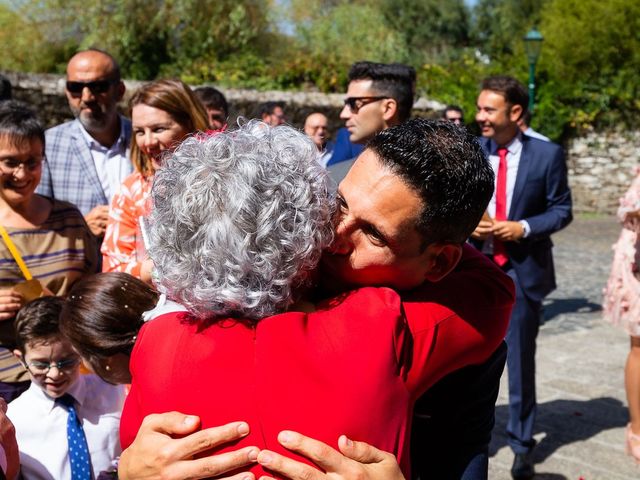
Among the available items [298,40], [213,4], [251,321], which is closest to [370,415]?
[251,321]

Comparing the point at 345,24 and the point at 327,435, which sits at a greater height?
the point at 327,435

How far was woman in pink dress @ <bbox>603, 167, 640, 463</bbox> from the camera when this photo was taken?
16.8 ft

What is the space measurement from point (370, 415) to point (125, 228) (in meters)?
2.13

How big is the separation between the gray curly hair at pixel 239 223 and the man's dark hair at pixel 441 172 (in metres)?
0.17

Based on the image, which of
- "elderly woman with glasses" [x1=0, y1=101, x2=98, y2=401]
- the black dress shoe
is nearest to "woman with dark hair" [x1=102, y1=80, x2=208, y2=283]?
"elderly woman with glasses" [x1=0, y1=101, x2=98, y2=401]

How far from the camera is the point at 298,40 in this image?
96.8 feet

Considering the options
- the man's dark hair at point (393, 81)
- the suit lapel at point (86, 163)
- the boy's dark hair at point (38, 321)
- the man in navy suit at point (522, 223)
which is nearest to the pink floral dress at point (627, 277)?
the man in navy suit at point (522, 223)

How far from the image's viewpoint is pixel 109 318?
254 cm

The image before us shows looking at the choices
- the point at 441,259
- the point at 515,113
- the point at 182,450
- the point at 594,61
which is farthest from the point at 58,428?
the point at 594,61

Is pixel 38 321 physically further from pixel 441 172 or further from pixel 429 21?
pixel 429 21

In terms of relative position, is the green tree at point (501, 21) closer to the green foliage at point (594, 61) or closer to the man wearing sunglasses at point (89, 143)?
the green foliage at point (594, 61)

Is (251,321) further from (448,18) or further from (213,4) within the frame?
(448,18)

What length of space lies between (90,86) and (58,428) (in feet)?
7.94

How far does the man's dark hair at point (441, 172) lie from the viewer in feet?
5.08
